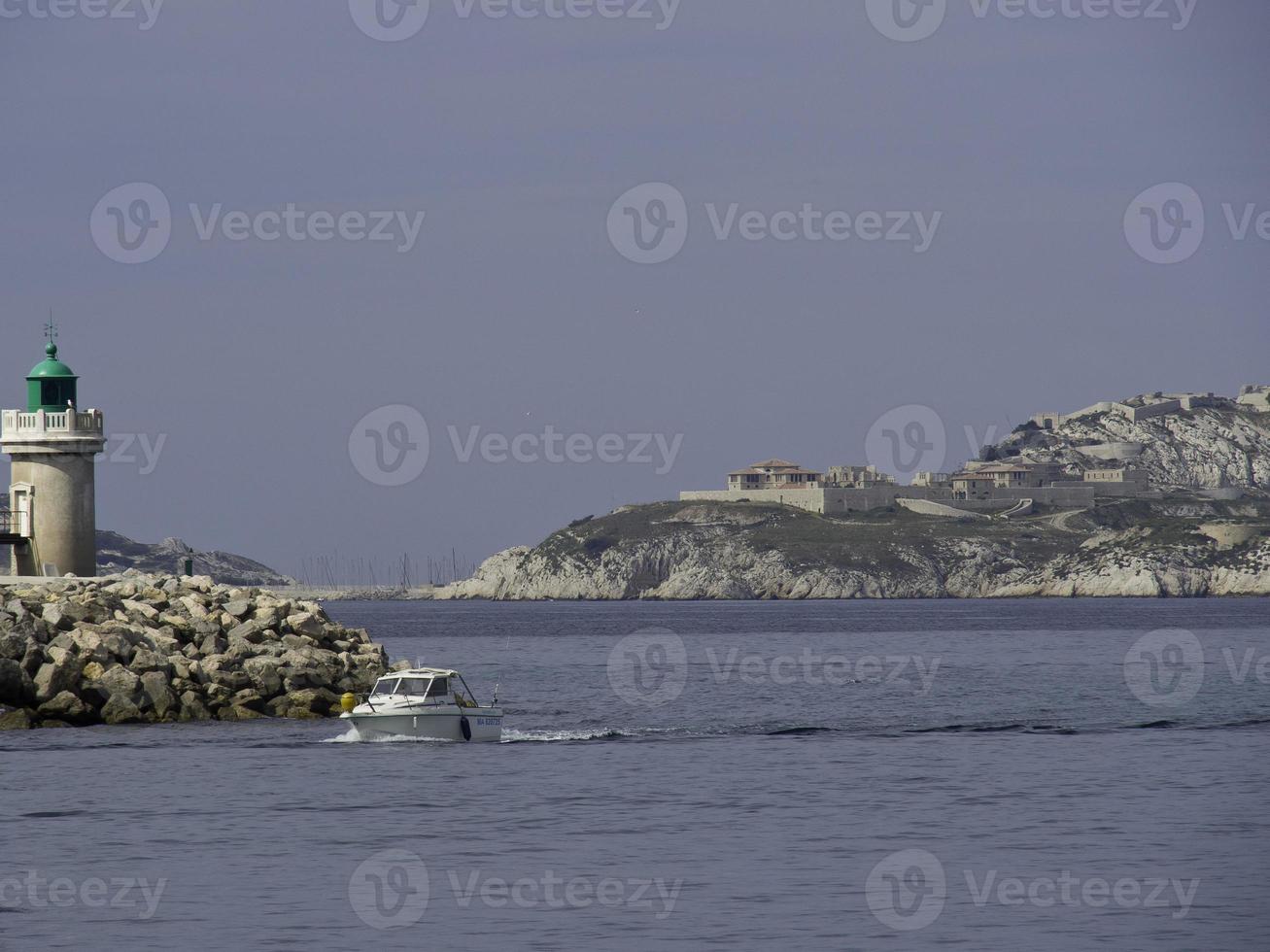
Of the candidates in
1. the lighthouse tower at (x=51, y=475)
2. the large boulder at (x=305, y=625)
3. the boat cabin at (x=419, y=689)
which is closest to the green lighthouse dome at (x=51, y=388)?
the lighthouse tower at (x=51, y=475)

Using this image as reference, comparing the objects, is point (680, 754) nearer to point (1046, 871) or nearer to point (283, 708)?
point (283, 708)

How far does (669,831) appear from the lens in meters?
30.9

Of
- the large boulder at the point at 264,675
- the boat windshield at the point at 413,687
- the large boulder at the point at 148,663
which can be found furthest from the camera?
the large boulder at the point at 264,675

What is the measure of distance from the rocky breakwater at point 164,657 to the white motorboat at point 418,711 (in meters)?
5.65

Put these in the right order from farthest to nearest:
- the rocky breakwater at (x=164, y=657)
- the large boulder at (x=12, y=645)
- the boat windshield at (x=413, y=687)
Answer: the rocky breakwater at (x=164, y=657) → the large boulder at (x=12, y=645) → the boat windshield at (x=413, y=687)

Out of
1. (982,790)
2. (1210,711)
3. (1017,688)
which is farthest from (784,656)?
(982,790)

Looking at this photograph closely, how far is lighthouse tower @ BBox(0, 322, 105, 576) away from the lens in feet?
181

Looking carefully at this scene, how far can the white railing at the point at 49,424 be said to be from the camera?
2173 inches

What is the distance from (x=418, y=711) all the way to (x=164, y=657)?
32.0 feet

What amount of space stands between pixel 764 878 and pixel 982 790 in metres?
11.2

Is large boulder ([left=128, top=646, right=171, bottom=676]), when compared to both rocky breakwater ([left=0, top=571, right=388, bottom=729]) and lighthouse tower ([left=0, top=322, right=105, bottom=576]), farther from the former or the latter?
lighthouse tower ([left=0, top=322, right=105, bottom=576])

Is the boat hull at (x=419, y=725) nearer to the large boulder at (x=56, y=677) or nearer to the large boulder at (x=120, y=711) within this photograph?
the large boulder at (x=120, y=711)

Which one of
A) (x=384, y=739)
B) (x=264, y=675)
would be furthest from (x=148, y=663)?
(x=384, y=739)

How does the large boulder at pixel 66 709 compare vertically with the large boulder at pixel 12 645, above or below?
below
